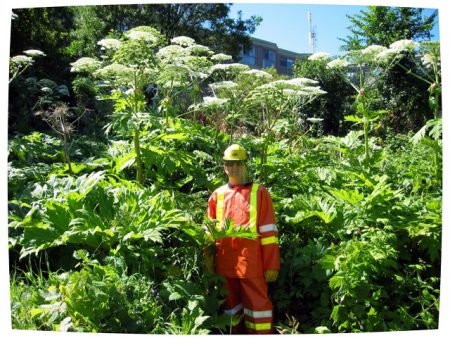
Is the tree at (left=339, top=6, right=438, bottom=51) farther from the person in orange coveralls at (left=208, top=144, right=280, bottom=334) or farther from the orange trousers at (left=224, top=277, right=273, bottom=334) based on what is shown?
the orange trousers at (left=224, top=277, right=273, bottom=334)

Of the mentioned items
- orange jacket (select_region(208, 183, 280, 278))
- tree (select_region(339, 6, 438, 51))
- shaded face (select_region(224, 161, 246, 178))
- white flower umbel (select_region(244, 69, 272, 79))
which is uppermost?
tree (select_region(339, 6, 438, 51))

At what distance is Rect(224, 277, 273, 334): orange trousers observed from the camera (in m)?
3.71

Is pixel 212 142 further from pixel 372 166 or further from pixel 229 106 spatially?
pixel 372 166

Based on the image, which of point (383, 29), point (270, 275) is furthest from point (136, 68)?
point (383, 29)

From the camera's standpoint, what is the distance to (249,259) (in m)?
3.71

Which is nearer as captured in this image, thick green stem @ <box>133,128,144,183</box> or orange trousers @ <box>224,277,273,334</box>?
orange trousers @ <box>224,277,273,334</box>

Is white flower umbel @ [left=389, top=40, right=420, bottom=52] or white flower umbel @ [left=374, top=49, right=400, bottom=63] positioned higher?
white flower umbel @ [left=374, top=49, right=400, bottom=63]

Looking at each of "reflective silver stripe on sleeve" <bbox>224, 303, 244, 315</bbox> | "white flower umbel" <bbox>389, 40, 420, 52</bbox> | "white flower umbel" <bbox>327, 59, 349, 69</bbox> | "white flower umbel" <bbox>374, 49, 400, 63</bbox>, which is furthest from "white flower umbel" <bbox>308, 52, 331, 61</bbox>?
"reflective silver stripe on sleeve" <bbox>224, 303, 244, 315</bbox>

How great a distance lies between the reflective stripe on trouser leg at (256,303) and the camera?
3715mm

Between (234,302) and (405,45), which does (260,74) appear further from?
(234,302)

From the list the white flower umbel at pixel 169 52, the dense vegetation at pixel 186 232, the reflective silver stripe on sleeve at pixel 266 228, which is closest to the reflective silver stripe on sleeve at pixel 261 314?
the dense vegetation at pixel 186 232
